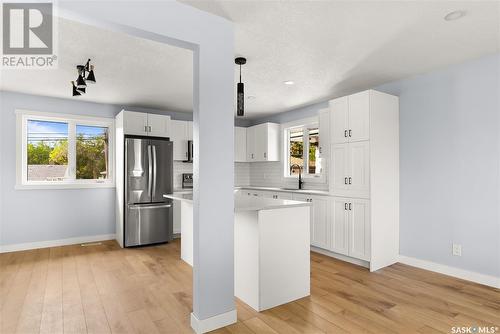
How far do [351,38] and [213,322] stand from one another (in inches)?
110

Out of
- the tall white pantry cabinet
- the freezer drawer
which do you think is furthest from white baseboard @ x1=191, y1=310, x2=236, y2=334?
the freezer drawer

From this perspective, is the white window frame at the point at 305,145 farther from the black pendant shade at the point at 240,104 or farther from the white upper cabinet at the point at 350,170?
the black pendant shade at the point at 240,104

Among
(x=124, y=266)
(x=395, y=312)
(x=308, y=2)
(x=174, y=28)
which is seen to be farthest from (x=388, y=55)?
(x=124, y=266)

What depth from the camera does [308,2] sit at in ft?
7.16

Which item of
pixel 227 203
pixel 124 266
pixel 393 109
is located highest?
pixel 393 109

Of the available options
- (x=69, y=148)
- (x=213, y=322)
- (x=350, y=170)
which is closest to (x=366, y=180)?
(x=350, y=170)

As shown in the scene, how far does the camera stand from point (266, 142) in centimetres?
605

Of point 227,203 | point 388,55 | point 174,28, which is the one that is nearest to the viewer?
point 174,28

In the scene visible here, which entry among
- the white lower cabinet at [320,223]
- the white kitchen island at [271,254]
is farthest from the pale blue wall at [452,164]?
the white kitchen island at [271,254]

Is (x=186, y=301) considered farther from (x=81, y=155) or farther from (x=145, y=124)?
(x=81, y=155)

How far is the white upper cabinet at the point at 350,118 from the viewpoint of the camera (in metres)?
3.77

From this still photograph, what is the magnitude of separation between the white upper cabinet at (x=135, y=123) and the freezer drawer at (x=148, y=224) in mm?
1266

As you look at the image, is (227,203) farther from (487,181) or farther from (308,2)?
(487,181)

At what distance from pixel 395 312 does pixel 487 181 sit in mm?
1843
